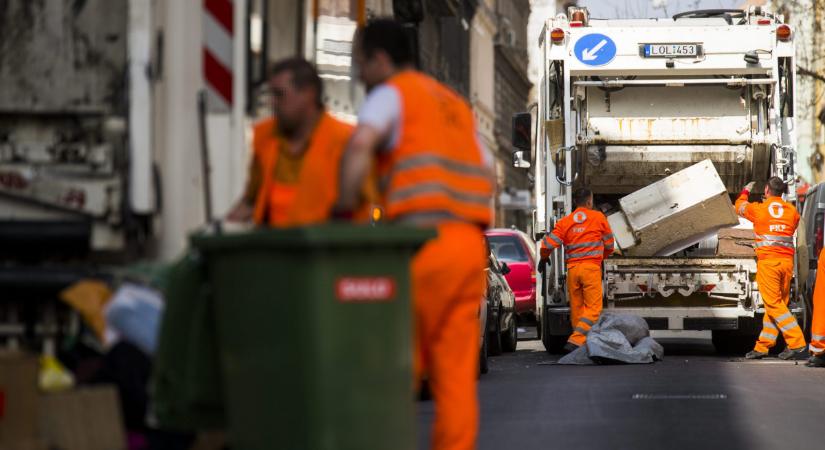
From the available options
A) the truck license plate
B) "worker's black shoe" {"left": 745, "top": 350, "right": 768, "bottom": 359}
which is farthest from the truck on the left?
the truck license plate

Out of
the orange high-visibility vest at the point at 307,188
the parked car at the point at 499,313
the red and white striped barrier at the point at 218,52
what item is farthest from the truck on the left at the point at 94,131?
the parked car at the point at 499,313

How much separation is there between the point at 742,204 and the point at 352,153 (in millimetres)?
10821

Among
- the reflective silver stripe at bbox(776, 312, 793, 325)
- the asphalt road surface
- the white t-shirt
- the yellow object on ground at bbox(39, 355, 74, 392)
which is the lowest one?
the asphalt road surface

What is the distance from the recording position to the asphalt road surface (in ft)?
27.7

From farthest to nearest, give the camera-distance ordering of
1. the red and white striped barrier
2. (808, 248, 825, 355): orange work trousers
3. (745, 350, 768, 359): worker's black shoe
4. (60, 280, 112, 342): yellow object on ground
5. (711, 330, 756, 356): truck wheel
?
(711, 330, 756, 356): truck wheel
(745, 350, 768, 359): worker's black shoe
(808, 248, 825, 355): orange work trousers
the red and white striped barrier
(60, 280, 112, 342): yellow object on ground

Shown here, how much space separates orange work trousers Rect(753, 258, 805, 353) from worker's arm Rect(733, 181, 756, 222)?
502 mm

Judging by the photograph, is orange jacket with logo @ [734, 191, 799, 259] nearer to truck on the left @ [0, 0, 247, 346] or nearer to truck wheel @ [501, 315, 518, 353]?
truck wheel @ [501, 315, 518, 353]

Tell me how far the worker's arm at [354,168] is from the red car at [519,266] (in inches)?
656

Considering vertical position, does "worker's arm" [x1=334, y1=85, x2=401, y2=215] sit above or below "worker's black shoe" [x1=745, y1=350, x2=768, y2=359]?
above

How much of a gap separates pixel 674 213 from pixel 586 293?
128 cm

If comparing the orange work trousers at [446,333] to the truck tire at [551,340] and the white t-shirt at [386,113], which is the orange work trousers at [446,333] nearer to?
the white t-shirt at [386,113]

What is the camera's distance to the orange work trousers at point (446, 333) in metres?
5.43

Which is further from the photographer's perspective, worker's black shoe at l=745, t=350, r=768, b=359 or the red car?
the red car

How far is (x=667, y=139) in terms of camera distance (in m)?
16.1
